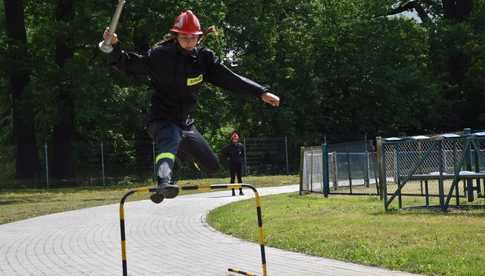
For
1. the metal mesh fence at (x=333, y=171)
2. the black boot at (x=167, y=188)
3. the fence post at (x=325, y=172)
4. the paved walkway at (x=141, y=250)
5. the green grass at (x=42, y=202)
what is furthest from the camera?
the metal mesh fence at (x=333, y=171)

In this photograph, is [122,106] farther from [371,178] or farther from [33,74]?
[371,178]

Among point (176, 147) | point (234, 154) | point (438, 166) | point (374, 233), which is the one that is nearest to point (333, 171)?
point (234, 154)

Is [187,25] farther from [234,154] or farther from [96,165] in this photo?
[96,165]

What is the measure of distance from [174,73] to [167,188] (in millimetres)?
1258

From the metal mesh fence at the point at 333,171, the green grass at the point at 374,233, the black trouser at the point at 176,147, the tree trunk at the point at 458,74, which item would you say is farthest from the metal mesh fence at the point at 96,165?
the black trouser at the point at 176,147

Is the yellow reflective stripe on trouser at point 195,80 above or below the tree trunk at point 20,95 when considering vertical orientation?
below

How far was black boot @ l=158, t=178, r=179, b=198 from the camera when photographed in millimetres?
7062

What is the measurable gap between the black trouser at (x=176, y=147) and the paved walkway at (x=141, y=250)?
1906 millimetres

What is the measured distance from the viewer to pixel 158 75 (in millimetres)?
7688

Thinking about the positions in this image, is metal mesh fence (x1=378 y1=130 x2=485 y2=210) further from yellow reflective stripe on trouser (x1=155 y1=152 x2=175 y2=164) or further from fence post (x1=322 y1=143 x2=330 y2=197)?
yellow reflective stripe on trouser (x1=155 y1=152 x2=175 y2=164)

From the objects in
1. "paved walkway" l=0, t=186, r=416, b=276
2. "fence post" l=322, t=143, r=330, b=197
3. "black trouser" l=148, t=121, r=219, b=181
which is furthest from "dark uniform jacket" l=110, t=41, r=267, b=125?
"fence post" l=322, t=143, r=330, b=197

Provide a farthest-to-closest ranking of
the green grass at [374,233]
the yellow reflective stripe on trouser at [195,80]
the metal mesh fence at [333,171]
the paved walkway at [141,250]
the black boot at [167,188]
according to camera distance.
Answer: the metal mesh fence at [333,171]
the paved walkway at [141,250]
the green grass at [374,233]
the yellow reflective stripe on trouser at [195,80]
the black boot at [167,188]

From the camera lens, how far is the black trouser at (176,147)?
745cm

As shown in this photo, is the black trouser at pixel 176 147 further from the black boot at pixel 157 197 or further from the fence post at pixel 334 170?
the fence post at pixel 334 170
